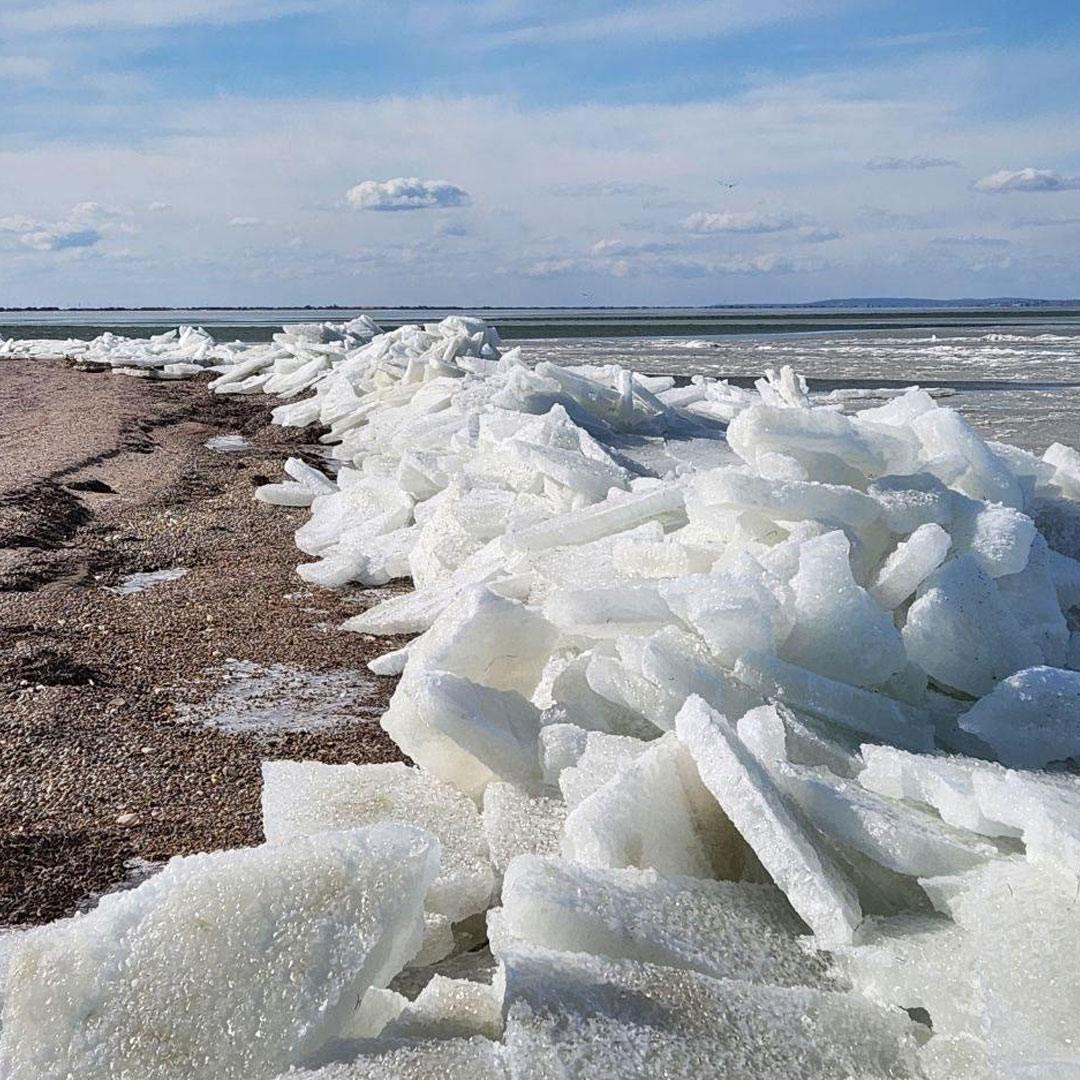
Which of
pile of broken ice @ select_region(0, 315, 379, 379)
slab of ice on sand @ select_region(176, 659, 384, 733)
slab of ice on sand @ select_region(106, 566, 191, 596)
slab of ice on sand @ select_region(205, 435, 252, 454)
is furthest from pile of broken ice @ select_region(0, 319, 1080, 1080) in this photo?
pile of broken ice @ select_region(0, 315, 379, 379)

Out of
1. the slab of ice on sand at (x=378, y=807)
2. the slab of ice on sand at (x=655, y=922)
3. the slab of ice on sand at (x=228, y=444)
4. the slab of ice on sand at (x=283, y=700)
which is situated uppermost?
the slab of ice on sand at (x=655, y=922)

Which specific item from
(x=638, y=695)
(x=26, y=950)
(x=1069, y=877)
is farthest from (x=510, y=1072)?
(x=638, y=695)

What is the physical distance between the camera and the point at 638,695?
1895 mm

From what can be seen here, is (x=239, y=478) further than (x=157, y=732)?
Yes

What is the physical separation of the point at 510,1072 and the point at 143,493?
477cm

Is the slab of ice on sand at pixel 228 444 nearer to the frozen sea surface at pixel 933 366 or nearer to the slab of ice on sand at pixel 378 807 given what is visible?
the frozen sea surface at pixel 933 366

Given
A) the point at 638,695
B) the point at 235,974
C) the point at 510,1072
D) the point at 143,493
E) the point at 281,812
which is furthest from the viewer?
the point at 143,493

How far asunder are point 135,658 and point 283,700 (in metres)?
0.50

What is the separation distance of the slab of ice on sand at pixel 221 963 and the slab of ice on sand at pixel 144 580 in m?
2.53

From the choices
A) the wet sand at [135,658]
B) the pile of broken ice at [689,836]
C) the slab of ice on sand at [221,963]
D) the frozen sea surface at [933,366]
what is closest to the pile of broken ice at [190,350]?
the frozen sea surface at [933,366]

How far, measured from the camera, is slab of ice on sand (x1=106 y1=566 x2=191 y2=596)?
3.75 m

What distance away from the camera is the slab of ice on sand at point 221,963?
3.92 ft

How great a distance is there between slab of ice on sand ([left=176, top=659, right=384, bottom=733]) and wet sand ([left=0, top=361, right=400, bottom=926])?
2 centimetres

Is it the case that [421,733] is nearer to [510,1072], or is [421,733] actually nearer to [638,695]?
[638,695]
